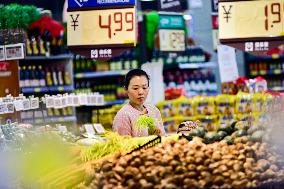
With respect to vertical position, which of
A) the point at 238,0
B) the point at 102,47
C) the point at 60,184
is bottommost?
the point at 60,184

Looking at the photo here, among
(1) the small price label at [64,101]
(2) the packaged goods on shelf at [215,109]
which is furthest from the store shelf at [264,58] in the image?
(1) the small price label at [64,101]

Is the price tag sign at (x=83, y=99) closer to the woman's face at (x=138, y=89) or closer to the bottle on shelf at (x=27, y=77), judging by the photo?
the woman's face at (x=138, y=89)

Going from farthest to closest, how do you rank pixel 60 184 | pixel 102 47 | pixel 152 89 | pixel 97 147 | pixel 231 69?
pixel 231 69 < pixel 152 89 < pixel 102 47 < pixel 97 147 < pixel 60 184

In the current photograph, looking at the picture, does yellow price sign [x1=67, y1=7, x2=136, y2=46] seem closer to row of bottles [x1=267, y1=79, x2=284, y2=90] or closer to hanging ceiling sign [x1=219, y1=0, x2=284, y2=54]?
hanging ceiling sign [x1=219, y1=0, x2=284, y2=54]

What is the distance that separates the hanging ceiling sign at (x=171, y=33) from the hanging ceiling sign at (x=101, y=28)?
4.02m

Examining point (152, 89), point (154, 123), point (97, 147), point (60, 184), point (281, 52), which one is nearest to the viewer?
point (60, 184)

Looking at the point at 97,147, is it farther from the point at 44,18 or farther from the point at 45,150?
the point at 44,18

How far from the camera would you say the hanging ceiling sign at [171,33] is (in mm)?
10891

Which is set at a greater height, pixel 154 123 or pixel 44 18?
pixel 44 18

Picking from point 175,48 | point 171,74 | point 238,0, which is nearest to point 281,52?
point 171,74

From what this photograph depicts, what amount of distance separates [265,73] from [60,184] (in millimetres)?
10342

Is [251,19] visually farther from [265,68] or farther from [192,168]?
[265,68]

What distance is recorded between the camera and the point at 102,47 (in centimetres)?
Result: 684

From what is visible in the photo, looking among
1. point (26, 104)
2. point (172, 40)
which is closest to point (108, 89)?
point (172, 40)
